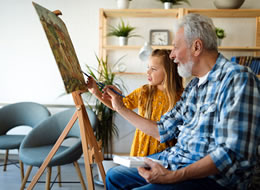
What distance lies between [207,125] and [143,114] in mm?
924

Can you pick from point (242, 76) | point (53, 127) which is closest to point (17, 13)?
point (53, 127)

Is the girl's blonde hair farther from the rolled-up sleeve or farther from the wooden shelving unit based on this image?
the wooden shelving unit

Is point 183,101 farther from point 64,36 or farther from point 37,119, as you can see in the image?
point 37,119

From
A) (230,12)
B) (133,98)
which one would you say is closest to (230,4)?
(230,12)

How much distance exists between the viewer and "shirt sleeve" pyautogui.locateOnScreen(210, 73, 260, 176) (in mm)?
1100

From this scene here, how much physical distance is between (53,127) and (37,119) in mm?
519

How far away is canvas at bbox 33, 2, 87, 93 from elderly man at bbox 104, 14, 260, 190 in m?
0.58

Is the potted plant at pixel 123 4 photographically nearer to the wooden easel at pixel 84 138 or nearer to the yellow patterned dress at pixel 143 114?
the yellow patterned dress at pixel 143 114

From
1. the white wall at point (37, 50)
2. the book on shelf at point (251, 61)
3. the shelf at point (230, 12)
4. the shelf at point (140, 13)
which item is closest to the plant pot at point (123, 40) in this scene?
the shelf at point (140, 13)

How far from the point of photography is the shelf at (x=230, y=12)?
3.22 metres

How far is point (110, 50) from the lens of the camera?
12.0 ft

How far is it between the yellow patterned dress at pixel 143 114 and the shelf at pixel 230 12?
5.14 feet

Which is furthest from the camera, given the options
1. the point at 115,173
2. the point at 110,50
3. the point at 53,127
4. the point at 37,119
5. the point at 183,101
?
the point at 110,50

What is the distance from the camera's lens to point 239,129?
1.10 metres
